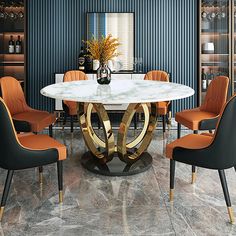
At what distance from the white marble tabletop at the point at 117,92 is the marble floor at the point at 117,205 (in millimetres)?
761

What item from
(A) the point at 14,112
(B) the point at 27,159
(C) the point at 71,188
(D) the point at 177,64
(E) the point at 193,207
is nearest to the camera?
(B) the point at 27,159

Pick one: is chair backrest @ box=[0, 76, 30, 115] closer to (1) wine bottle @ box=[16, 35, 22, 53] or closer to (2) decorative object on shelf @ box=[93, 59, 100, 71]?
(2) decorative object on shelf @ box=[93, 59, 100, 71]

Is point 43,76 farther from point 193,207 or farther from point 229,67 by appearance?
point 193,207

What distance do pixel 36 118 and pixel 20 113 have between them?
29 centimetres

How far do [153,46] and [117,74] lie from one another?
843 mm

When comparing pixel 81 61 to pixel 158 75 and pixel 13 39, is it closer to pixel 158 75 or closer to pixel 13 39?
pixel 13 39

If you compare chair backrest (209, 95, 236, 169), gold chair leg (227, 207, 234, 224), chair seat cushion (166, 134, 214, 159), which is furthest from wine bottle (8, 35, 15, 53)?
gold chair leg (227, 207, 234, 224)

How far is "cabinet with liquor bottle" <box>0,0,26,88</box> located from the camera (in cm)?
630

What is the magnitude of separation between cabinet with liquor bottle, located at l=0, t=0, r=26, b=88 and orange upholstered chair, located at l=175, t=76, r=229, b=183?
323 cm

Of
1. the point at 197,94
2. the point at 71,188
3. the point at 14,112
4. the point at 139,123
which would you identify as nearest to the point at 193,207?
the point at 71,188

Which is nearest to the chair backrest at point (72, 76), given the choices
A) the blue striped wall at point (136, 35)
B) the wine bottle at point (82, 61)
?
the wine bottle at point (82, 61)

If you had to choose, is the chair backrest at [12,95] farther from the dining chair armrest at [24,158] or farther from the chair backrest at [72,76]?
the dining chair armrest at [24,158]

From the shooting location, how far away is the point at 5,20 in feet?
20.7

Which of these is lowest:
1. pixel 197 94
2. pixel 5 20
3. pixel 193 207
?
pixel 193 207
